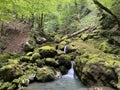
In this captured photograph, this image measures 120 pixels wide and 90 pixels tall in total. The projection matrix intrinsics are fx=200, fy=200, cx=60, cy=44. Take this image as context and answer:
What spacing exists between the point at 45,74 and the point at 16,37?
11.9 m

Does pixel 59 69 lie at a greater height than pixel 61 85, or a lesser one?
greater

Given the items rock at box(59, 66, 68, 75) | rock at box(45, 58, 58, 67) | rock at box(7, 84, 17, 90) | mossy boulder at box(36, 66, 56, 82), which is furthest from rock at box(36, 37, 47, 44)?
rock at box(7, 84, 17, 90)

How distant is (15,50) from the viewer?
21.6 metres

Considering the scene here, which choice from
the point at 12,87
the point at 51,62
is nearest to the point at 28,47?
the point at 51,62

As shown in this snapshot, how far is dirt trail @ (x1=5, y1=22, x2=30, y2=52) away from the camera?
21.9 meters

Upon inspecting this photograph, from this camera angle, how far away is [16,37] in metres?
25.2

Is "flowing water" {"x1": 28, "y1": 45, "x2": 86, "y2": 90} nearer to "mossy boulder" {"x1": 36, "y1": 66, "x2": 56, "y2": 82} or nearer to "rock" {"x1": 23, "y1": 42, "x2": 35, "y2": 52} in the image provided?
"mossy boulder" {"x1": 36, "y1": 66, "x2": 56, "y2": 82}

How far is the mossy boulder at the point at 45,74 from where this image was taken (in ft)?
47.5

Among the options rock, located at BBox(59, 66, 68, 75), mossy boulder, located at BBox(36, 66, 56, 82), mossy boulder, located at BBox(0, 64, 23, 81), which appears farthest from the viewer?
rock, located at BBox(59, 66, 68, 75)

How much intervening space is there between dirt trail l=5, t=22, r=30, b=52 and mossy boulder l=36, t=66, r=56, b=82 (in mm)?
7375

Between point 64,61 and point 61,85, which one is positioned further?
point 64,61

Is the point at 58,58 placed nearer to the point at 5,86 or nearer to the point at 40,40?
the point at 5,86

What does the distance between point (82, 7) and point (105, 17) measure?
56.0 feet

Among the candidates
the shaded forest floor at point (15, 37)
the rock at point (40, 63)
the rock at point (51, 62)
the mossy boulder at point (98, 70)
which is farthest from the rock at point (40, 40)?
the mossy boulder at point (98, 70)
